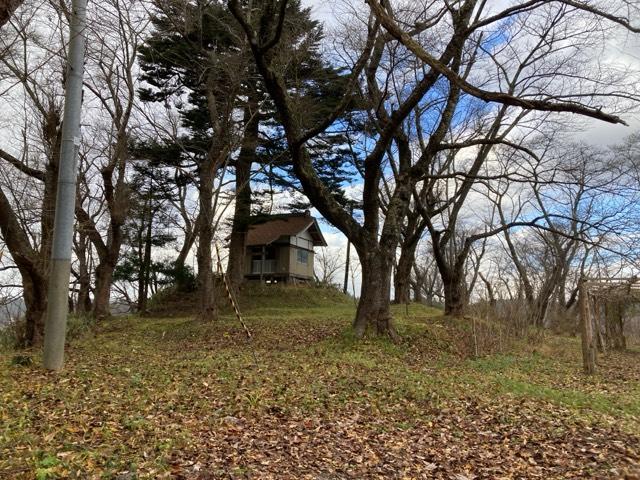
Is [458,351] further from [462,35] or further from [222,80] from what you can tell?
[222,80]

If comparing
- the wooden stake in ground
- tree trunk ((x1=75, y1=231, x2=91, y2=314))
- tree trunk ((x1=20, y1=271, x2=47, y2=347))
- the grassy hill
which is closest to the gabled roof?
tree trunk ((x1=75, y1=231, x2=91, y2=314))

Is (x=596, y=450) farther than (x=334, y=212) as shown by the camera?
No

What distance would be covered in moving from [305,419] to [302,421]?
8cm

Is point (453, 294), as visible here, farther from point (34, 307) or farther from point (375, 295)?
point (34, 307)

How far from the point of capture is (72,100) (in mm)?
7168

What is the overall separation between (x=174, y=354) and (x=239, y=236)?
53.1 ft

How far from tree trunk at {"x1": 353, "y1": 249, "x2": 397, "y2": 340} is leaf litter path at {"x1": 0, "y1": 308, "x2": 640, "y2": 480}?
6.94 feet

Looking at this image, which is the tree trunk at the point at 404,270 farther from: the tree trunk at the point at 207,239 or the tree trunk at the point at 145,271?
the tree trunk at the point at 145,271

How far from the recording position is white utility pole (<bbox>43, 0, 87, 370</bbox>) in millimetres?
6875

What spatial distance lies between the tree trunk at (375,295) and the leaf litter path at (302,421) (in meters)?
2.12

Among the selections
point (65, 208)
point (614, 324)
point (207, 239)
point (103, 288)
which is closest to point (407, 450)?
point (65, 208)

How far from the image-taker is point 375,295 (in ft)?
40.6

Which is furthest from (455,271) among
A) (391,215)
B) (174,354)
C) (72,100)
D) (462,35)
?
(72,100)

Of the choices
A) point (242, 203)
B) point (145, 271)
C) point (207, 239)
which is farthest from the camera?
point (145, 271)
